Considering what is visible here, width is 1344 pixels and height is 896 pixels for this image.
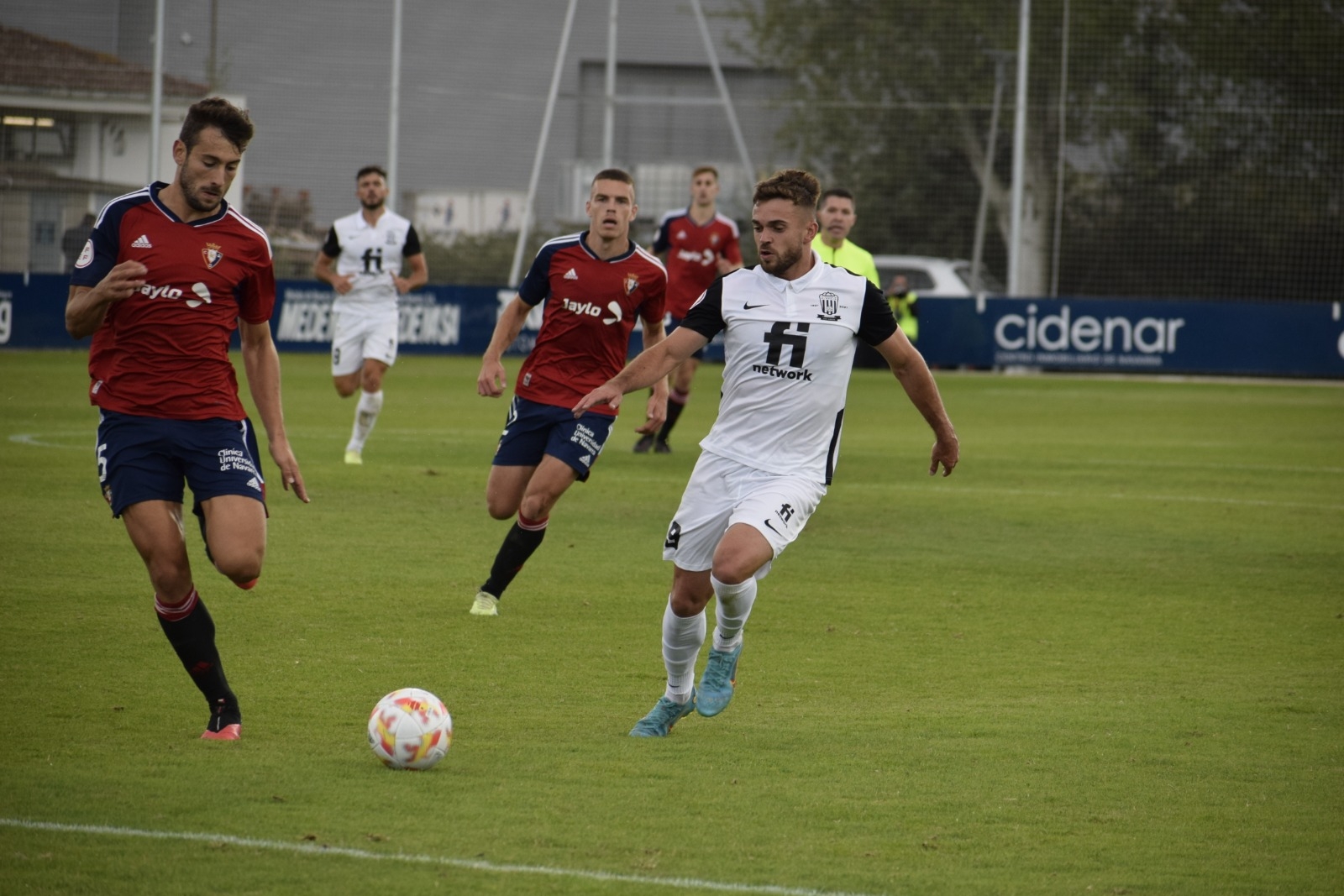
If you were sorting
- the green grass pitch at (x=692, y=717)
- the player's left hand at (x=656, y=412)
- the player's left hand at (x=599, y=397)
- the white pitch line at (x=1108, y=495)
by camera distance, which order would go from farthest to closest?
the white pitch line at (x=1108, y=495)
the player's left hand at (x=656, y=412)
the player's left hand at (x=599, y=397)
the green grass pitch at (x=692, y=717)

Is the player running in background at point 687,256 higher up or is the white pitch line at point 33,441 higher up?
the player running in background at point 687,256

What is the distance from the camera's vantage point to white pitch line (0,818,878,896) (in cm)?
470

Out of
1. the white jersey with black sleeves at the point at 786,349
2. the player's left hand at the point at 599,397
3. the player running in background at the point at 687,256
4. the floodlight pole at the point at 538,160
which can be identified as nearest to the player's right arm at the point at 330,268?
the player running in background at the point at 687,256

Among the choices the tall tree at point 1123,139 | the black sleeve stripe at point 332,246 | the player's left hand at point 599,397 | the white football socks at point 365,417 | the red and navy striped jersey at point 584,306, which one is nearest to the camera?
the player's left hand at point 599,397

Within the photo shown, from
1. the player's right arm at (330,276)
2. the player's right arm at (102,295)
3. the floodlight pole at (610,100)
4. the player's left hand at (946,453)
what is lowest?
the player's left hand at (946,453)

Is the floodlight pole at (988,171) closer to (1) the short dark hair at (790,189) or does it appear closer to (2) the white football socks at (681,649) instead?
(1) the short dark hair at (790,189)

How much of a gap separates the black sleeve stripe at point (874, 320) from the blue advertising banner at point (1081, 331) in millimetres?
22588

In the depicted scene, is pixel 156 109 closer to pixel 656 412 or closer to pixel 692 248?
pixel 692 248

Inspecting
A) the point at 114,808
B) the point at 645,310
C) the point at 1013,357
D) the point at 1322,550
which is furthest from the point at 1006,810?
the point at 1013,357

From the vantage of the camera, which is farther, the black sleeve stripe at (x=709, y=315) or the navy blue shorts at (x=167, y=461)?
the black sleeve stripe at (x=709, y=315)

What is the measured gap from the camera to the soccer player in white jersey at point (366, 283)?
15.4 meters

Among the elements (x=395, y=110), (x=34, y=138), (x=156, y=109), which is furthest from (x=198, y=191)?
(x=395, y=110)

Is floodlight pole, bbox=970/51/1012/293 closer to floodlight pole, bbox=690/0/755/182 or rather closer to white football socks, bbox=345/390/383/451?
floodlight pole, bbox=690/0/755/182

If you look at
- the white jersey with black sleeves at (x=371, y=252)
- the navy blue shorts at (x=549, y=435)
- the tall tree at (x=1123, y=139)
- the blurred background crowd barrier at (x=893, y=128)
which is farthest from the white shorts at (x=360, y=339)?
the tall tree at (x=1123, y=139)
